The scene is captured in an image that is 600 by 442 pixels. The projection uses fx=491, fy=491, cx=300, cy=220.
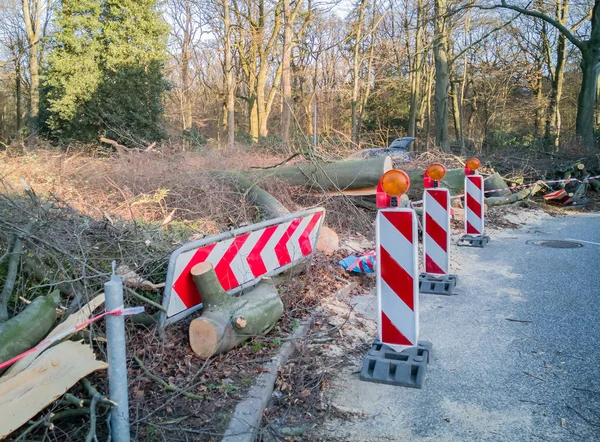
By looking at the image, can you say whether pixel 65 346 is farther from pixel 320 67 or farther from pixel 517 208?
pixel 320 67

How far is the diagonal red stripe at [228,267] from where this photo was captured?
14.4 ft

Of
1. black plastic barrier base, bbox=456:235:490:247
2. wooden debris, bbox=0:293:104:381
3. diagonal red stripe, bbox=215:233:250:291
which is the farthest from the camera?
black plastic barrier base, bbox=456:235:490:247

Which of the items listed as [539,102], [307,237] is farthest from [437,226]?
[539,102]

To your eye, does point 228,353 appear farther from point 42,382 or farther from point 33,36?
point 33,36

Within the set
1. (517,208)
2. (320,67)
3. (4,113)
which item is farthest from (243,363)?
(4,113)

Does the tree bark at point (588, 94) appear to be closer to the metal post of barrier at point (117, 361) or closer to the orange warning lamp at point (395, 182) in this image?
the orange warning lamp at point (395, 182)

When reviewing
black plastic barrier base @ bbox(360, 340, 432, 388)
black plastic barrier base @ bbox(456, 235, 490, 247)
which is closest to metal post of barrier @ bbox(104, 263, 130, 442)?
black plastic barrier base @ bbox(360, 340, 432, 388)

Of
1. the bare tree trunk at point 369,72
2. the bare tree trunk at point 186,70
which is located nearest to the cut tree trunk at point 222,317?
the bare tree trunk at point 369,72

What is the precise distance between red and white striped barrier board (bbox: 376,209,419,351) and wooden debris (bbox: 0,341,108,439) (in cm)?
204

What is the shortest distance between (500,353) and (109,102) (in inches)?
745

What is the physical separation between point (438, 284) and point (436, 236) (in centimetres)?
57

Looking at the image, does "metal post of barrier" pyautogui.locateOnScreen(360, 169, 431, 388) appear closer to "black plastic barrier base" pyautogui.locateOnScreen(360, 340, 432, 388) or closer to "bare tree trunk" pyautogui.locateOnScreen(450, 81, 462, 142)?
"black plastic barrier base" pyautogui.locateOnScreen(360, 340, 432, 388)

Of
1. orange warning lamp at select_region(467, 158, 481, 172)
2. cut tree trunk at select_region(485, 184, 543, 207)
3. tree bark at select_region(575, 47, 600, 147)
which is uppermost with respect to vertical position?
tree bark at select_region(575, 47, 600, 147)

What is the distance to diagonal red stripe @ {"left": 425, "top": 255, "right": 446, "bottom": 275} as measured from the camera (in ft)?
19.6
